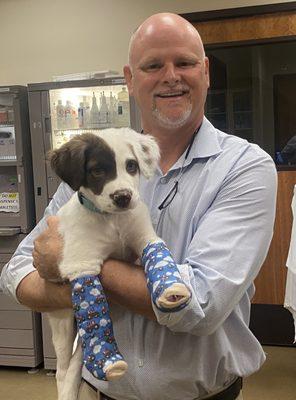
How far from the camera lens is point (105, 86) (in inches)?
159

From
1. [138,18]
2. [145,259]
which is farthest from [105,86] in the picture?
[145,259]

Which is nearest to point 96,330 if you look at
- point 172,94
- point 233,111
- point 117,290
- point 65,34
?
point 117,290

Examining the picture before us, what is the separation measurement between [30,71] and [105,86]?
3.79ft

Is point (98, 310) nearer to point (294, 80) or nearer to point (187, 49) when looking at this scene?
point (187, 49)

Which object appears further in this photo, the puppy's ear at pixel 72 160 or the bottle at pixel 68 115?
the bottle at pixel 68 115

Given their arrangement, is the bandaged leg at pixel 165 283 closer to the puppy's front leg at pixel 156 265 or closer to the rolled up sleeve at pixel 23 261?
the puppy's front leg at pixel 156 265

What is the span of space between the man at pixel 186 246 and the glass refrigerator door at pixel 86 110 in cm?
252

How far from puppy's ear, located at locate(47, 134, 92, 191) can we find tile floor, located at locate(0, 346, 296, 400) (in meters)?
2.68

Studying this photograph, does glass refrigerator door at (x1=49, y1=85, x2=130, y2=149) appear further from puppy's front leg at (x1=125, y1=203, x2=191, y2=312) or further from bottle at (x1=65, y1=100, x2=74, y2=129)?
puppy's front leg at (x1=125, y1=203, x2=191, y2=312)

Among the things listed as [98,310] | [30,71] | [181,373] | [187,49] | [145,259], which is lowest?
[181,373]

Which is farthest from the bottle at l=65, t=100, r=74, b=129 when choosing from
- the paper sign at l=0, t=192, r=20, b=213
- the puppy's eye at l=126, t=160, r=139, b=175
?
the puppy's eye at l=126, t=160, r=139, b=175

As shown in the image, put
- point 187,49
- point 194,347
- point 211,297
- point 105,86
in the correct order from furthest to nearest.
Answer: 1. point 105,86
2. point 187,49
3. point 194,347
4. point 211,297

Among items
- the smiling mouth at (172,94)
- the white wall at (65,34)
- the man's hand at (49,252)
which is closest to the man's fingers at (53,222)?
the man's hand at (49,252)

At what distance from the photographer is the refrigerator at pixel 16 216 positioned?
410 centimetres
